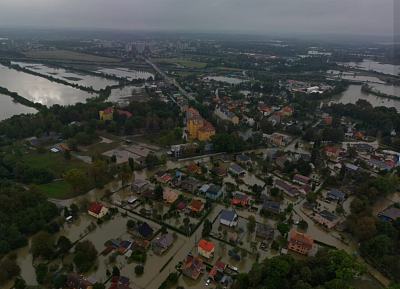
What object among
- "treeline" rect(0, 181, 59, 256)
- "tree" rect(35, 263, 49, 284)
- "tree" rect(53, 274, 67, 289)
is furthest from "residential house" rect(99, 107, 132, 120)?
"tree" rect(53, 274, 67, 289)

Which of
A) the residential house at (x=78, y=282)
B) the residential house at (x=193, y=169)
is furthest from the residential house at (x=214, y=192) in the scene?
the residential house at (x=78, y=282)

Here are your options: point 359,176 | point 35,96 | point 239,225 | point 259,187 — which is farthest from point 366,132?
point 35,96

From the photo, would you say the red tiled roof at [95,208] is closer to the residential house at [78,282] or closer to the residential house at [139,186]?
the residential house at [139,186]

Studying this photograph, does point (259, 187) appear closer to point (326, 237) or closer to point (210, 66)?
point (326, 237)

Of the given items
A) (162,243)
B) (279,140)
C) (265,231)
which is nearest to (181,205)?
(162,243)

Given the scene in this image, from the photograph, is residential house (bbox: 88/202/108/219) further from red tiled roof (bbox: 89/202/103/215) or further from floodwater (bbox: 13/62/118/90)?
floodwater (bbox: 13/62/118/90)

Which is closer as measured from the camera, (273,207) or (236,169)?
(273,207)

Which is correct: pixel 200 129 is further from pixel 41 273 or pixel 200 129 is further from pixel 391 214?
pixel 41 273
